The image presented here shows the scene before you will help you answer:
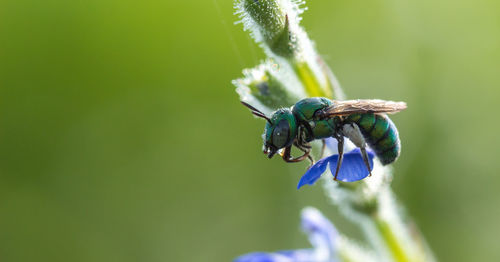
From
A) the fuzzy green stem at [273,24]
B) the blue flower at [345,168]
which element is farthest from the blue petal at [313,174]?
the fuzzy green stem at [273,24]

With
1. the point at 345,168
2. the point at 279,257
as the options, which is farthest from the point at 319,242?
the point at 345,168

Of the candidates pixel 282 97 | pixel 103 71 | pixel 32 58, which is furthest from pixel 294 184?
pixel 282 97

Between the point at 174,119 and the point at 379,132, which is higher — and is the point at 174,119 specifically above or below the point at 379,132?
above

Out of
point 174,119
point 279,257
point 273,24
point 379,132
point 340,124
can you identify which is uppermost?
point 174,119

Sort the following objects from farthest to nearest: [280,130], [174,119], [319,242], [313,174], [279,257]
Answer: [174,119], [319,242], [279,257], [280,130], [313,174]

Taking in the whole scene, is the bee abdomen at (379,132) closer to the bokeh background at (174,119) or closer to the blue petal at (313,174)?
the blue petal at (313,174)

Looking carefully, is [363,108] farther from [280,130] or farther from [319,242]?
[319,242]
